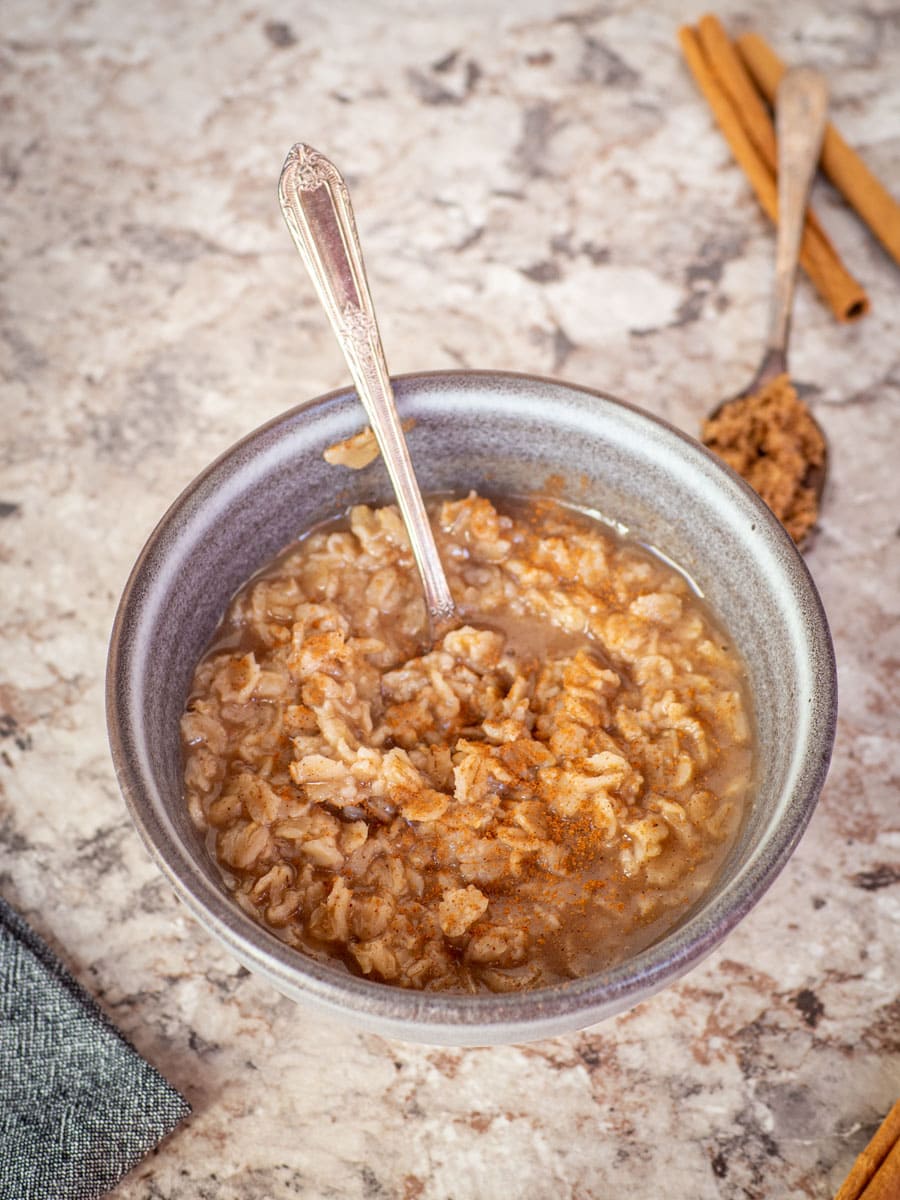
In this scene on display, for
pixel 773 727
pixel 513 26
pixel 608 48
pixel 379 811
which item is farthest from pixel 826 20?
pixel 379 811

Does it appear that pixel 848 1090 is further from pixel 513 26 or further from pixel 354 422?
pixel 513 26

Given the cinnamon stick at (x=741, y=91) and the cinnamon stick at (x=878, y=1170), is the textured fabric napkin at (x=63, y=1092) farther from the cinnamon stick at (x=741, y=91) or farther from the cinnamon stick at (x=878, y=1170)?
the cinnamon stick at (x=741, y=91)

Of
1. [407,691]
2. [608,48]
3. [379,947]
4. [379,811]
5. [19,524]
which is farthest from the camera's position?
[608,48]

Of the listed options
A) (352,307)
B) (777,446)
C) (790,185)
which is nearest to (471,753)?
(352,307)

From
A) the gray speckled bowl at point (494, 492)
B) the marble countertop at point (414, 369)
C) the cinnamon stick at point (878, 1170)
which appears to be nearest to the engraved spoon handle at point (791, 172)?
the marble countertop at point (414, 369)

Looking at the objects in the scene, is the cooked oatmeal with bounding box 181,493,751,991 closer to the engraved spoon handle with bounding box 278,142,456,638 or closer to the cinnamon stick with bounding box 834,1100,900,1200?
the engraved spoon handle with bounding box 278,142,456,638

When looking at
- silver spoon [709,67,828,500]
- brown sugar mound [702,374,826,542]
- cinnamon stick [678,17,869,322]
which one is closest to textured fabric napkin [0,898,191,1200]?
brown sugar mound [702,374,826,542]

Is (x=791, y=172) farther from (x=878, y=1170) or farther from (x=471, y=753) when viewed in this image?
(x=878, y=1170)
